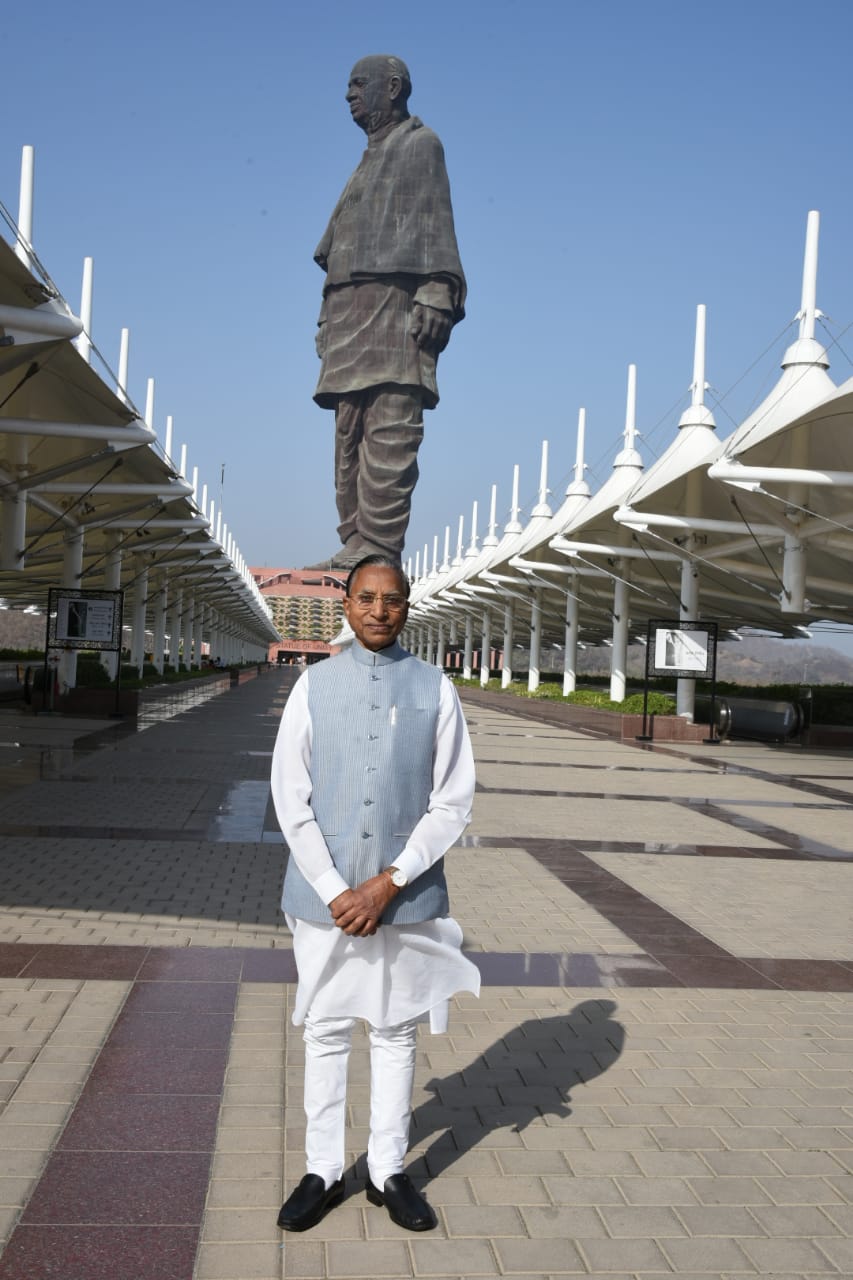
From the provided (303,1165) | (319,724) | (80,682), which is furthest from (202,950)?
(80,682)

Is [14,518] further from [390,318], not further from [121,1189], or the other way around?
[390,318]

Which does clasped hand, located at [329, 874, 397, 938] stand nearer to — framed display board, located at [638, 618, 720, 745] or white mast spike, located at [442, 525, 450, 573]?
framed display board, located at [638, 618, 720, 745]

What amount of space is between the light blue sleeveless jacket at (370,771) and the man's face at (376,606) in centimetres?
6

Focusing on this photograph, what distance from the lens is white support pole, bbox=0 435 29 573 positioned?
2375cm

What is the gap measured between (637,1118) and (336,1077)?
1.27 meters

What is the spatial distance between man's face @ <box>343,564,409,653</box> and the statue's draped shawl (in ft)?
152

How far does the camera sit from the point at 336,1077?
337 centimetres

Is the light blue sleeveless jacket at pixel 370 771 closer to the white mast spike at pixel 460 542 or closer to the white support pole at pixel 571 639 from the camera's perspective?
the white support pole at pixel 571 639

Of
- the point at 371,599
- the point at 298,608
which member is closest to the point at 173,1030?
the point at 371,599

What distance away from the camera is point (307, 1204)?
10.7 ft

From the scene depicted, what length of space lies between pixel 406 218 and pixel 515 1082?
1846 inches

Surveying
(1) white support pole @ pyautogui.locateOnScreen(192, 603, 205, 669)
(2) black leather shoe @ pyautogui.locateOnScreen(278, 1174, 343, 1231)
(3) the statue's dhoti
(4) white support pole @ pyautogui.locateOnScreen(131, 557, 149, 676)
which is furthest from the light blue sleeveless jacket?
(1) white support pole @ pyautogui.locateOnScreen(192, 603, 205, 669)

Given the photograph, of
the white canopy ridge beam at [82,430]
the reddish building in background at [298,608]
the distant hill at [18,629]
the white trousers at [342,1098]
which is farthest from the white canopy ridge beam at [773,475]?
the reddish building in background at [298,608]

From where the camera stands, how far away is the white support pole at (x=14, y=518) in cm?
2375
